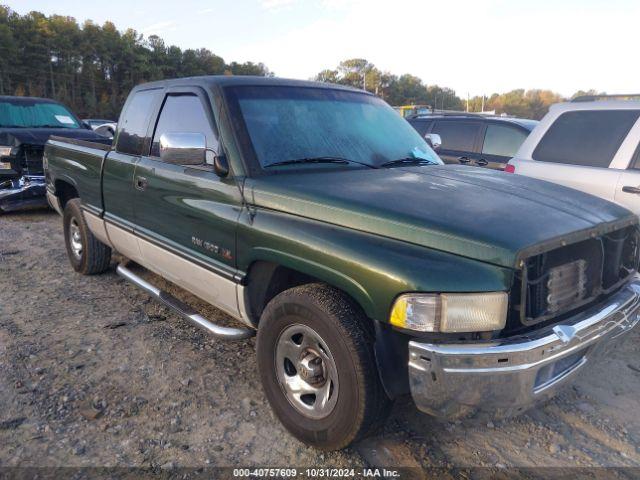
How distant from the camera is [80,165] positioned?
4.89 m

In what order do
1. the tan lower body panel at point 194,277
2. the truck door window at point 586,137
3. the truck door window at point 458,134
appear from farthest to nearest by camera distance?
the truck door window at point 458,134 < the truck door window at point 586,137 < the tan lower body panel at point 194,277

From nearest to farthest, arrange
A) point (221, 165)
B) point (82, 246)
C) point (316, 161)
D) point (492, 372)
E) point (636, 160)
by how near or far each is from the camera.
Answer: point (492, 372) < point (221, 165) < point (316, 161) < point (636, 160) < point (82, 246)

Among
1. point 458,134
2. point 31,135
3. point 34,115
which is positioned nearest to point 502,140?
point 458,134

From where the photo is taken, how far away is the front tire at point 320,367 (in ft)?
7.55

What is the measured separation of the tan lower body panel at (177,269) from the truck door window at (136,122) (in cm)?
68

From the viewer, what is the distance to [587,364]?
2.52m

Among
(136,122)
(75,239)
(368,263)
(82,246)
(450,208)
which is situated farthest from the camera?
(75,239)

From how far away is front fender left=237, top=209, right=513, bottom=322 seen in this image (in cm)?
211

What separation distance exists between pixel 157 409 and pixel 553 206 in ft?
8.10

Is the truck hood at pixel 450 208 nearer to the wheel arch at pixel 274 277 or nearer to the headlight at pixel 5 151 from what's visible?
the wheel arch at pixel 274 277

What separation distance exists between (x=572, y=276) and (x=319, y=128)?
173 cm

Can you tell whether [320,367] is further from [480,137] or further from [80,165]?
[480,137]

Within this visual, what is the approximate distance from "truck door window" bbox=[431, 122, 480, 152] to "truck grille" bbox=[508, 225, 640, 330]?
4755 millimetres

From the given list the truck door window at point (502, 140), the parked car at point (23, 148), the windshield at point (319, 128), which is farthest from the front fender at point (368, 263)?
the parked car at point (23, 148)
